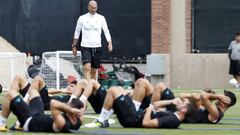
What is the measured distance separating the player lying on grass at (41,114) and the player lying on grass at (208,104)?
2.32 metres

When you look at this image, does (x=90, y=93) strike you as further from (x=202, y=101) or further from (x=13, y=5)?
(x=13, y=5)

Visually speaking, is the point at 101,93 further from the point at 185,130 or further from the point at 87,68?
the point at 87,68

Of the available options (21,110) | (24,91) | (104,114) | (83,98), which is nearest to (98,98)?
(83,98)

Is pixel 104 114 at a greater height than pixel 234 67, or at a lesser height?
greater

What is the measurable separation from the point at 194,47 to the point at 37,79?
52.7 ft

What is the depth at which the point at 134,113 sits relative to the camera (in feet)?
45.7

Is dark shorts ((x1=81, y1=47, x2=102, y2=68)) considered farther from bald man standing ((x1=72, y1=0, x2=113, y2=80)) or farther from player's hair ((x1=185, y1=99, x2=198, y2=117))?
player's hair ((x1=185, y1=99, x2=198, y2=117))

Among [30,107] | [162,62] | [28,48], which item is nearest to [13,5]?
[28,48]

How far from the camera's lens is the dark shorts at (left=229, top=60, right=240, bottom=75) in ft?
92.7

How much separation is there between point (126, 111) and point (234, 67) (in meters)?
15.2

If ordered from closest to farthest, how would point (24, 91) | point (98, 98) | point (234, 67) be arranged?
point (98, 98) → point (24, 91) → point (234, 67)

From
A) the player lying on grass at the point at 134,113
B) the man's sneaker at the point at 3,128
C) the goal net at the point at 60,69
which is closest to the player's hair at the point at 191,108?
the player lying on grass at the point at 134,113

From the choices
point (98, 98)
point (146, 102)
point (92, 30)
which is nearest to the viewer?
point (146, 102)

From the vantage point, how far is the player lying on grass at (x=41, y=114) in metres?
12.6
